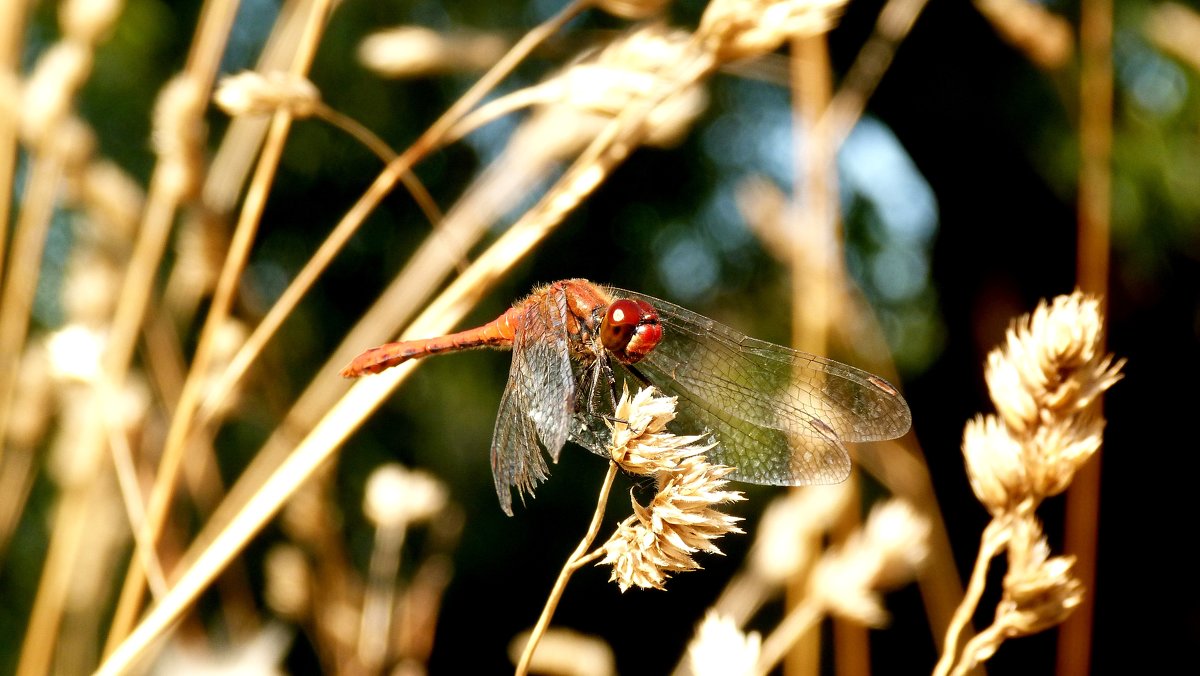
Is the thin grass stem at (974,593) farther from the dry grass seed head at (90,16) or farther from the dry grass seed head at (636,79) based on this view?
the dry grass seed head at (90,16)

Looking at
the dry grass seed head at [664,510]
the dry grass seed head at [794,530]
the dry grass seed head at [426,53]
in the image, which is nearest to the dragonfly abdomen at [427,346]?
the dry grass seed head at [664,510]

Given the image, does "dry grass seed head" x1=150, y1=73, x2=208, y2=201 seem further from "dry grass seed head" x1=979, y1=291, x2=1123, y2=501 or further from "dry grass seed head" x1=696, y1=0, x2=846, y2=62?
"dry grass seed head" x1=979, y1=291, x2=1123, y2=501

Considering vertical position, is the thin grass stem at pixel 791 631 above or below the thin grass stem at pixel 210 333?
below

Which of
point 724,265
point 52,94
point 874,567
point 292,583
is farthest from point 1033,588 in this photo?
point 724,265

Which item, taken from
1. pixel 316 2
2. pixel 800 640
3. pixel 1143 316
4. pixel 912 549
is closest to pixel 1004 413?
pixel 912 549

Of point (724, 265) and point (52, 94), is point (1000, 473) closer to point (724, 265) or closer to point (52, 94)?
point (52, 94)

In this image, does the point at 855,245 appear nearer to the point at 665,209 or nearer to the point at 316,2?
the point at 665,209

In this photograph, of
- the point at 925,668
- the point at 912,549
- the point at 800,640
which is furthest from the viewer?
the point at 925,668
